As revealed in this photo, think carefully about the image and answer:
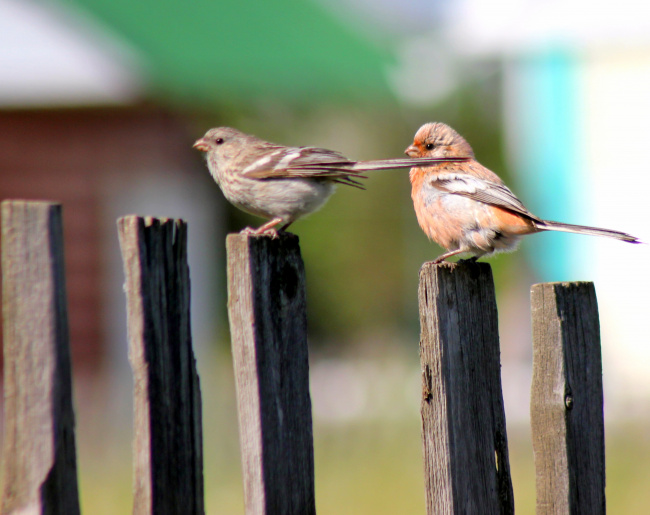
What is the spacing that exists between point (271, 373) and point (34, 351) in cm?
69

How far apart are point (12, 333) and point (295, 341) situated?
0.83 m

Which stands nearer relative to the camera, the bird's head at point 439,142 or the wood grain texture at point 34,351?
the wood grain texture at point 34,351

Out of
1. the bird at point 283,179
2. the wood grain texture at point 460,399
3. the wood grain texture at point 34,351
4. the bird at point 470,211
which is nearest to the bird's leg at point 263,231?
the bird at point 283,179

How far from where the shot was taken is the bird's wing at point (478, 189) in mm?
4887

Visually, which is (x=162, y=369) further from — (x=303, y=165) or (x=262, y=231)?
(x=303, y=165)

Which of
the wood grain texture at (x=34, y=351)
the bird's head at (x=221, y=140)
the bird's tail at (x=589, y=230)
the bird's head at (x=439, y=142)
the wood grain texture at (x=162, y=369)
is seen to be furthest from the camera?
the bird's head at (x=221, y=140)

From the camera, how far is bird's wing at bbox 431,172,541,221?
16.0 ft

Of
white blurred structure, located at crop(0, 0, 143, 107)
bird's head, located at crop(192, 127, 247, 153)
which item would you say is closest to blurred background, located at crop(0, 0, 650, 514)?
white blurred structure, located at crop(0, 0, 143, 107)

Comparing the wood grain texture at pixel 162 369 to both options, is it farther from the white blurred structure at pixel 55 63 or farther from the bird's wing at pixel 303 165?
the white blurred structure at pixel 55 63

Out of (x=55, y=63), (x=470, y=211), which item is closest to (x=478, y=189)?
(x=470, y=211)

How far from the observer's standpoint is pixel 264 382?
8.42 ft

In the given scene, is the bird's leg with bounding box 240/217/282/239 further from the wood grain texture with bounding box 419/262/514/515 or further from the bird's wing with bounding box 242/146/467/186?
the wood grain texture with bounding box 419/262/514/515

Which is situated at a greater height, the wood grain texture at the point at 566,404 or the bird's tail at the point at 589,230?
the bird's tail at the point at 589,230

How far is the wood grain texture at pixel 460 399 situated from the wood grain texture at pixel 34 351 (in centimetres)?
116
